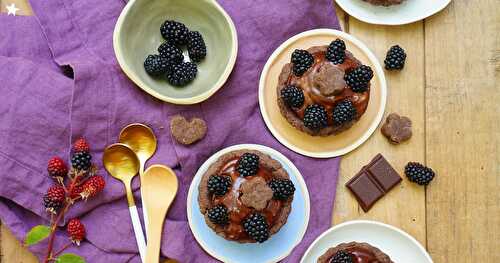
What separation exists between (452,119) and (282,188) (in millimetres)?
835

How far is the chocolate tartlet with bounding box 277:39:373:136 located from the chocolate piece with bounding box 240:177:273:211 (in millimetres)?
301

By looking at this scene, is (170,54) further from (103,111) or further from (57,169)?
(57,169)

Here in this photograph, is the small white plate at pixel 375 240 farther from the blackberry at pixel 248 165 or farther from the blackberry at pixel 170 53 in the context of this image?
the blackberry at pixel 170 53

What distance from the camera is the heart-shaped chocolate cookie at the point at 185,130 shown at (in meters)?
2.42

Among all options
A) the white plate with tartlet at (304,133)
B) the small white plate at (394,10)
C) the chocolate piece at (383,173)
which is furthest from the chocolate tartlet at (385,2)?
the chocolate piece at (383,173)

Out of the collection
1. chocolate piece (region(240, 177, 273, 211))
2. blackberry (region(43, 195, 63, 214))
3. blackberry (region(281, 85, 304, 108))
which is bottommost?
blackberry (region(43, 195, 63, 214))

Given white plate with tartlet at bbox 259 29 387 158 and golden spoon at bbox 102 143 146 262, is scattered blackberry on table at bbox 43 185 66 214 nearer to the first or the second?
golden spoon at bbox 102 143 146 262

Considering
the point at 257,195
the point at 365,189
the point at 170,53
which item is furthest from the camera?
the point at 365,189

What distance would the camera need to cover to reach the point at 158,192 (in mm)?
2420

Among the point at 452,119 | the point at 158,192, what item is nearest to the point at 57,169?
the point at 158,192

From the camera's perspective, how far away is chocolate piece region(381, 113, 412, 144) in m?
2.48

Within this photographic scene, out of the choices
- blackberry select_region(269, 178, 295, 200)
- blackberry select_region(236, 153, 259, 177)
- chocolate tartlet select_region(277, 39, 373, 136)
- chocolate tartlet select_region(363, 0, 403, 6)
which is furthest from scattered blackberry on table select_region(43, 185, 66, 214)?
chocolate tartlet select_region(363, 0, 403, 6)

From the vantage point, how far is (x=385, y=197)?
2.52 meters

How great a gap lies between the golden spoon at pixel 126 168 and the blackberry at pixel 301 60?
2.38 feet
